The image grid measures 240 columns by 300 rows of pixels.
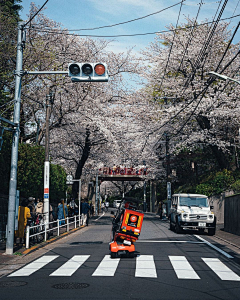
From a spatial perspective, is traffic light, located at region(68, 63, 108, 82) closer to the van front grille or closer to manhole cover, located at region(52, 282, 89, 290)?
manhole cover, located at region(52, 282, 89, 290)

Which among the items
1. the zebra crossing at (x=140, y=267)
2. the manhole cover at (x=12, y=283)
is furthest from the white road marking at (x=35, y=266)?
the manhole cover at (x=12, y=283)

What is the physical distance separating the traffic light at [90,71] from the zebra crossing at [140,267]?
17.2ft

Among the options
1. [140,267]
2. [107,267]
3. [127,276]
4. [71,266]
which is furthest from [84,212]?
[127,276]

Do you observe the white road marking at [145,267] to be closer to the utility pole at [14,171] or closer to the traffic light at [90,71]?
the utility pole at [14,171]

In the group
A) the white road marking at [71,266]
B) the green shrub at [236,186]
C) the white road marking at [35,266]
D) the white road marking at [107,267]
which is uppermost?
the green shrub at [236,186]

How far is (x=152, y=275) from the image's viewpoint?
926cm

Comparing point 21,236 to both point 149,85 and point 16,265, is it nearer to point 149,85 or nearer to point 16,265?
point 16,265

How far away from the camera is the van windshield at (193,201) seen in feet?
69.7

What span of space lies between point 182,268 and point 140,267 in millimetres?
1140

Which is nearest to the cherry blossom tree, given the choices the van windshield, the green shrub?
the green shrub

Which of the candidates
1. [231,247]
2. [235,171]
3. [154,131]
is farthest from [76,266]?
[154,131]

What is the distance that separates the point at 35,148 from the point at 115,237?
1202 cm

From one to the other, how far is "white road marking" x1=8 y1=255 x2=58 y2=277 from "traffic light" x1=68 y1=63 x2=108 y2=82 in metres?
5.44

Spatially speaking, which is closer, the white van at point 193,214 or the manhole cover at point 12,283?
the manhole cover at point 12,283
